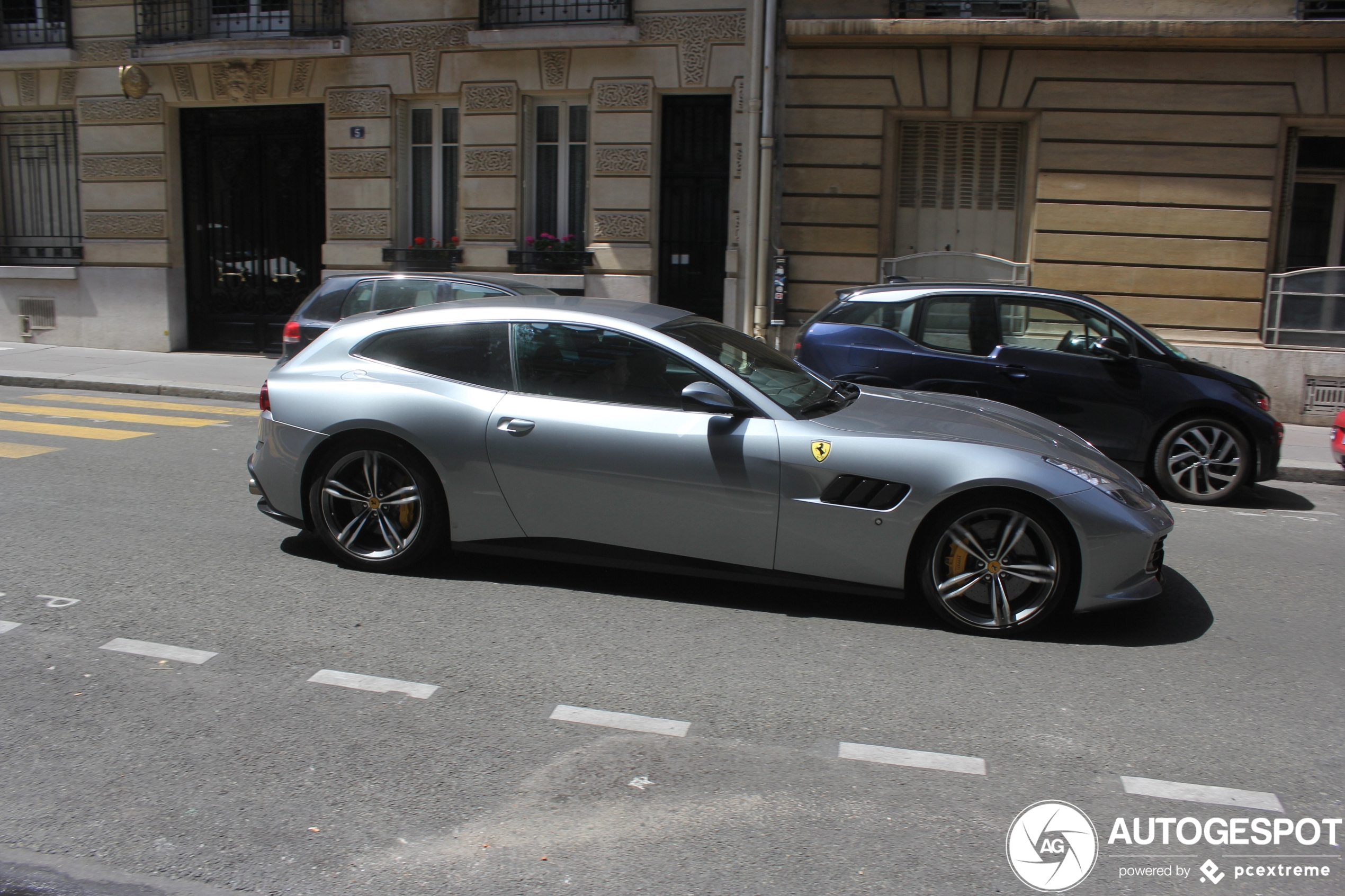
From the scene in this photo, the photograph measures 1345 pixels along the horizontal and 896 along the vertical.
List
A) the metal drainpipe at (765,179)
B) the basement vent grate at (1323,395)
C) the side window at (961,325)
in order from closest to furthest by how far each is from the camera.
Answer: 1. the side window at (961,325)
2. the basement vent grate at (1323,395)
3. the metal drainpipe at (765,179)

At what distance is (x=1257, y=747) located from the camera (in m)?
3.85

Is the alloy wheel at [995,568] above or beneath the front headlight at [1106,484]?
beneath

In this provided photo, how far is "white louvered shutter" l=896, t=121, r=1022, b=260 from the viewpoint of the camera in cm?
1440

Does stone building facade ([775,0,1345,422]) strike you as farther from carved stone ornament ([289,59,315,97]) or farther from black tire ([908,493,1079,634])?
black tire ([908,493,1079,634])

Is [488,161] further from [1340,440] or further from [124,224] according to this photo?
[1340,440]

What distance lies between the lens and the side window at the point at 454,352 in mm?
5594

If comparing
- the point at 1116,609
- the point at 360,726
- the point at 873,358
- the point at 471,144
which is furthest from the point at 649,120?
the point at 360,726

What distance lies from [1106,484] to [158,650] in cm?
434

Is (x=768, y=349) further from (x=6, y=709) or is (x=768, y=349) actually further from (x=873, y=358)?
(x=6, y=709)

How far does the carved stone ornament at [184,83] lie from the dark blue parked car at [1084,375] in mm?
13323

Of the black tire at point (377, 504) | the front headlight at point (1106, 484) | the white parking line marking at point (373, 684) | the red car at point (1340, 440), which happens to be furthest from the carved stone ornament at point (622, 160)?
the white parking line marking at point (373, 684)

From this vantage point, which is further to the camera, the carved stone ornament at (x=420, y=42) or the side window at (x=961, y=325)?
the carved stone ornament at (x=420, y=42)

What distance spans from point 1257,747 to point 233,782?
3.60 metres

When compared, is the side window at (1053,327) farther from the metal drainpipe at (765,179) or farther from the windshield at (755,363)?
the metal drainpipe at (765,179)
